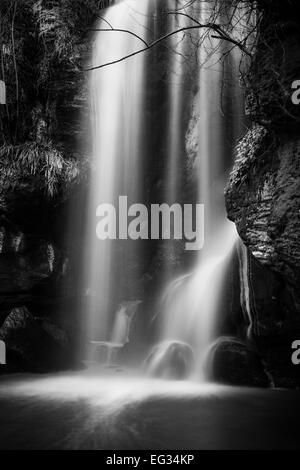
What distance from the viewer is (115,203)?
363 inches

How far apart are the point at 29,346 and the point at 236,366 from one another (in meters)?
3.83

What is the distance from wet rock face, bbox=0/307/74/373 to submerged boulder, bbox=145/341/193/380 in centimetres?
174

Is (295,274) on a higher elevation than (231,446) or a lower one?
higher

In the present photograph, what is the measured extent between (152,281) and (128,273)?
0.66 meters

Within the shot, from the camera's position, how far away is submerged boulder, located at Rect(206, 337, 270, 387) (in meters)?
5.95

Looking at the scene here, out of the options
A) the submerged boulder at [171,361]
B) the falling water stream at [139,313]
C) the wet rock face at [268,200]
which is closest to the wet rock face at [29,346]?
the falling water stream at [139,313]

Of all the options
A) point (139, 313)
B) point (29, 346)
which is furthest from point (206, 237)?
point (29, 346)

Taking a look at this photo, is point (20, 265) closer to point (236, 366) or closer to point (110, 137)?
point (110, 137)

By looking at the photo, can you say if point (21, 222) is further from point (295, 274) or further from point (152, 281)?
point (295, 274)

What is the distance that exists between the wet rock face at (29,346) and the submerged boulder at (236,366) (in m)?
3.02

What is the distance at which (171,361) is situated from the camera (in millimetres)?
6797

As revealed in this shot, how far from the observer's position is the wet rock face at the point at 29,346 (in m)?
7.13

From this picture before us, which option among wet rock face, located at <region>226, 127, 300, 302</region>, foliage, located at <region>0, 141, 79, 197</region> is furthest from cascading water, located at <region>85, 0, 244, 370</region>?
wet rock face, located at <region>226, 127, 300, 302</region>

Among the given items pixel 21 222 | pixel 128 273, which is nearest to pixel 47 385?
pixel 21 222
